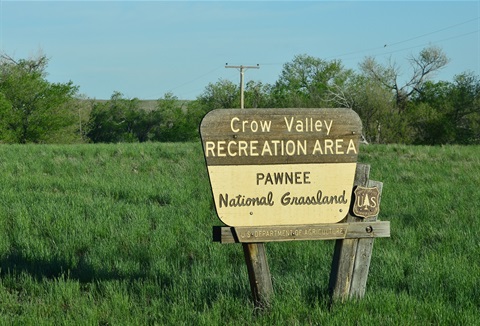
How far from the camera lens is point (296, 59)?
88.6m

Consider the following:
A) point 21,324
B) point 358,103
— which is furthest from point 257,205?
point 358,103

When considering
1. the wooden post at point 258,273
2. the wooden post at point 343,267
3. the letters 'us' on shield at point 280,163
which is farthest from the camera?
the wooden post at point 343,267

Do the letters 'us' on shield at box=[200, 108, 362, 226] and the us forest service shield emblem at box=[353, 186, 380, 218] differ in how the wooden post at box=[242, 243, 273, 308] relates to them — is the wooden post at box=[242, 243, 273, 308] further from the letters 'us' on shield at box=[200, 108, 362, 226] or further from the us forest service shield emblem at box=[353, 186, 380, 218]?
the us forest service shield emblem at box=[353, 186, 380, 218]

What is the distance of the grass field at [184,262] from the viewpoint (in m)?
5.66

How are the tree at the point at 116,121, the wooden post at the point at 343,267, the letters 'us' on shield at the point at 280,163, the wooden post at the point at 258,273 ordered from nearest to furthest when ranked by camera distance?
the letters 'us' on shield at the point at 280,163 < the wooden post at the point at 258,273 < the wooden post at the point at 343,267 < the tree at the point at 116,121

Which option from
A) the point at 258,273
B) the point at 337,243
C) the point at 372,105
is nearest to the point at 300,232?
the point at 337,243

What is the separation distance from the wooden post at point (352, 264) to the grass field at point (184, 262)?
13 centimetres

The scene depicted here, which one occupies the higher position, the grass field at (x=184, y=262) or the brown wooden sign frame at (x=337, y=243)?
the brown wooden sign frame at (x=337, y=243)

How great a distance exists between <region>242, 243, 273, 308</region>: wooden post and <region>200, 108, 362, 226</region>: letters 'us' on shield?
0.21 metres

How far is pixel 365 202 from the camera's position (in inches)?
234

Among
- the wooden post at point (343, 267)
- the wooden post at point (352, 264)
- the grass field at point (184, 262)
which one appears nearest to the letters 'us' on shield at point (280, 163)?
Result: the wooden post at point (352, 264)

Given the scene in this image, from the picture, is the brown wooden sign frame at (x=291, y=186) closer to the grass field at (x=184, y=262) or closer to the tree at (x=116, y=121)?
the grass field at (x=184, y=262)

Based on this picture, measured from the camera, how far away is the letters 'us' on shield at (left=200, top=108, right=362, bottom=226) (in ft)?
18.4

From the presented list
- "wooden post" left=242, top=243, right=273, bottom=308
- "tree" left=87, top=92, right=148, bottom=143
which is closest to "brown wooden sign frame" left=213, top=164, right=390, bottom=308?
"wooden post" left=242, top=243, right=273, bottom=308
